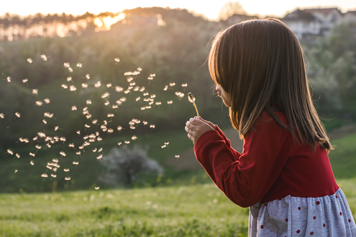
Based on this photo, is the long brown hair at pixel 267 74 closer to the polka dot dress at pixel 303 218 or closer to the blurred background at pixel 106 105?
the polka dot dress at pixel 303 218

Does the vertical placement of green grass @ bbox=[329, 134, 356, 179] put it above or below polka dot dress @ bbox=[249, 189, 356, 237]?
above

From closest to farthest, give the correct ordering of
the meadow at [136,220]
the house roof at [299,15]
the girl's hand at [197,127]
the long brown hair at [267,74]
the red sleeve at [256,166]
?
1. the red sleeve at [256,166]
2. the long brown hair at [267,74]
3. the girl's hand at [197,127]
4. the meadow at [136,220]
5. the house roof at [299,15]

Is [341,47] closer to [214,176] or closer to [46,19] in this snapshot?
[46,19]

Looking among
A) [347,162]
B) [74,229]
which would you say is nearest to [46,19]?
[74,229]

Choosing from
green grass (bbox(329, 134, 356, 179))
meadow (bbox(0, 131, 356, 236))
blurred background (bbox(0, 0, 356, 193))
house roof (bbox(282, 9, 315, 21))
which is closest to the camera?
meadow (bbox(0, 131, 356, 236))

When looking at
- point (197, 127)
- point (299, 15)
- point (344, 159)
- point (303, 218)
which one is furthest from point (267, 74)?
point (299, 15)

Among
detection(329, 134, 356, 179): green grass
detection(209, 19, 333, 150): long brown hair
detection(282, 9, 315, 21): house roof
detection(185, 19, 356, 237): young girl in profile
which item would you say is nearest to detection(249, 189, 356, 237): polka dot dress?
detection(185, 19, 356, 237): young girl in profile

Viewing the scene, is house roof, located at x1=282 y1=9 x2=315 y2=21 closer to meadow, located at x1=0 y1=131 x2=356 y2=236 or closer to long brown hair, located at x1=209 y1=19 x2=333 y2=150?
meadow, located at x1=0 y1=131 x2=356 y2=236

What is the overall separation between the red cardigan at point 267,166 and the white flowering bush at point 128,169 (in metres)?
20.4

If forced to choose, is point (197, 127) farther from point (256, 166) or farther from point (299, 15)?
point (299, 15)

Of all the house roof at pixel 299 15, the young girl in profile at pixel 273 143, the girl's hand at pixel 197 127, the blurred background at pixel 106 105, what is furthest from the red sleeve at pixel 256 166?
Answer: the house roof at pixel 299 15

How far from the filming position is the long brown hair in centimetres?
185

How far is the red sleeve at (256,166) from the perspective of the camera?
1693 mm

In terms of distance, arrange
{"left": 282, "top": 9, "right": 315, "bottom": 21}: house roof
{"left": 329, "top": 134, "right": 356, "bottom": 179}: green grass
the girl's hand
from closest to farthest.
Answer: the girl's hand
{"left": 329, "top": 134, "right": 356, "bottom": 179}: green grass
{"left": 282, "top": 9, "right": 315, "bottom": 21}: house roof
